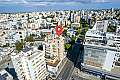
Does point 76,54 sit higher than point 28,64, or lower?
Answer: lower

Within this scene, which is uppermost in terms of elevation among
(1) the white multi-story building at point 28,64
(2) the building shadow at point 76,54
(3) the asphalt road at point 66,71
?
(1) the white multi-story building at point 28,64

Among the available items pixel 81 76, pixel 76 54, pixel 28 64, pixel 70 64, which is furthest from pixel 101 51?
pixel 28 64

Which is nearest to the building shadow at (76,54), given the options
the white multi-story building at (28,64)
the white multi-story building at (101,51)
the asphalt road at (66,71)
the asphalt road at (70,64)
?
the asphalt road at (70,64)

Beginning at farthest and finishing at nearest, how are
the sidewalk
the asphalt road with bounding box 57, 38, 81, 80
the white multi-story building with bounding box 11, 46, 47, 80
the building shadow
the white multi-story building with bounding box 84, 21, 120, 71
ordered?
1. the building shadow
2. the asphalt road with bounding box 57, 38, 81, 80
3. the sidewalk
4. the white multi-story building with bounding box 84, 21, 120, 71
5. the white multi-story building with bounding box 11, 46, 47, 80

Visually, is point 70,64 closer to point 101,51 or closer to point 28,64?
point 101,51

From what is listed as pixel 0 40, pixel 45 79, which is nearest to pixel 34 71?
pixel 45 79

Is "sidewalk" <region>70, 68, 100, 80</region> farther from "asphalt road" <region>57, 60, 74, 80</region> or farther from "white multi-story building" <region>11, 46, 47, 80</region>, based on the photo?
"white multi-story building" <region>11, 46, 47, 80</region>

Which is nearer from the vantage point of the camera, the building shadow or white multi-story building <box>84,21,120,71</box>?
white multi-story building <box>84,21,120,71</box>

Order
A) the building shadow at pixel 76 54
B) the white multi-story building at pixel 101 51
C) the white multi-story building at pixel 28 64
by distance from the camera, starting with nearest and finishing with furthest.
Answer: the white multi-story building at pixel 28 64, the white multi-story building at pixel 101 51, the building shadow at pixel 76 54

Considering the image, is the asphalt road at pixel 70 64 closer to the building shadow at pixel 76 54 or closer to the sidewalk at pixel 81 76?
the building shadow at pixel 76 54

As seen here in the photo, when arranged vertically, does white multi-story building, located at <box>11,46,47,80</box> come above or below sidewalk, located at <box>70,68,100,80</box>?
above

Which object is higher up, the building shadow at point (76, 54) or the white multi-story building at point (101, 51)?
the white multi-story building at point (101, 51)

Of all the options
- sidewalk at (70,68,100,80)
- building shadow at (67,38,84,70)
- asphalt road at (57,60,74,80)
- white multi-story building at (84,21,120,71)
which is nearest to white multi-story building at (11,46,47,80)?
asphalt road at (57,60,74,80)
